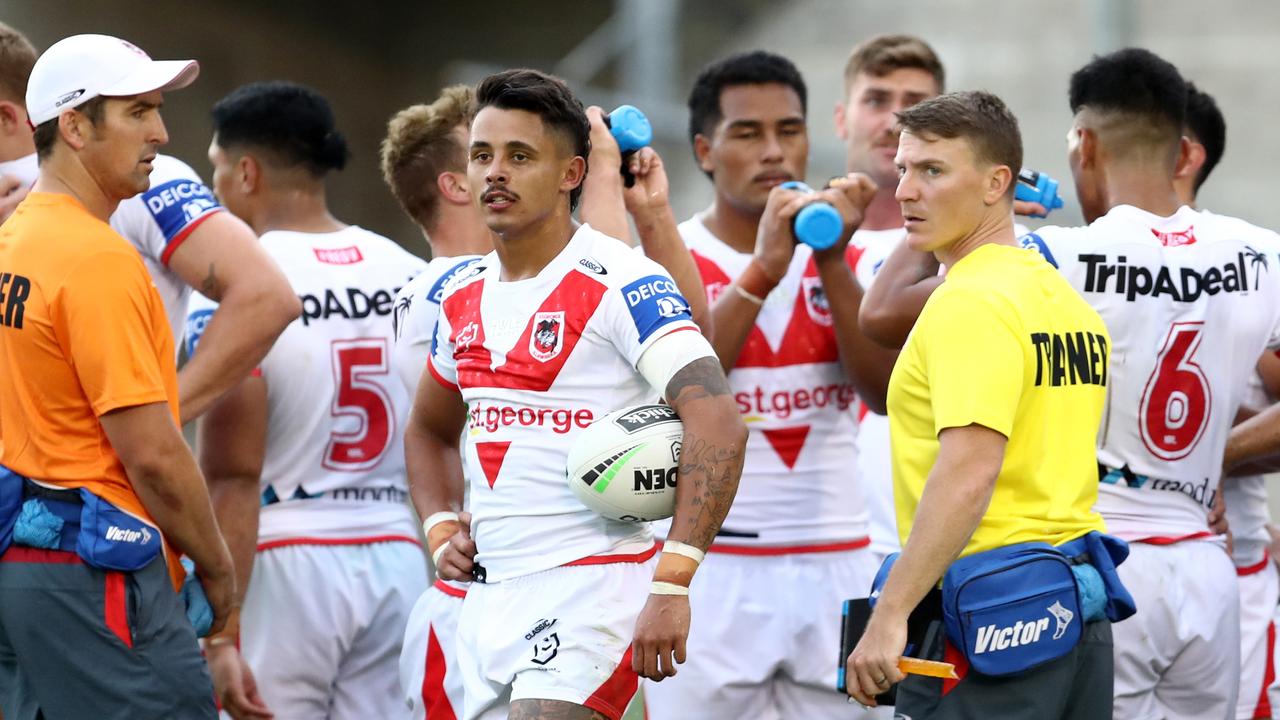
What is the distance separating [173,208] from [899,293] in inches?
91.0

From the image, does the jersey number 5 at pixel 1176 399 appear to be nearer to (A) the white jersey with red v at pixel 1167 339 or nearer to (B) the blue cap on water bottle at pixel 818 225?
(A) the white jersey with red v at pixel 1167 339

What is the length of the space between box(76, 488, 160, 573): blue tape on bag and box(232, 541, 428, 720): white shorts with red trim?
1313 millimetres

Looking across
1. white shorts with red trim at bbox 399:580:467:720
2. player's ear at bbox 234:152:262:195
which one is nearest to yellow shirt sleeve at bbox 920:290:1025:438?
white shorts with red trim at bbox 399:580:467:720

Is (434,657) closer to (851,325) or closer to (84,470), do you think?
(84,470)

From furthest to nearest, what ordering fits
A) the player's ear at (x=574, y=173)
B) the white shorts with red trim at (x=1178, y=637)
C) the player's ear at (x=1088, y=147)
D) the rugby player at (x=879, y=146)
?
the rugby player at (x=879, y=146) < the player's ear at (x=1088, y=147) < the white shorts with red trim at (x=1178, y=637) < the player's ear at (x=574, y=173)

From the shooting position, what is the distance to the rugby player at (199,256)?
15.9 feet

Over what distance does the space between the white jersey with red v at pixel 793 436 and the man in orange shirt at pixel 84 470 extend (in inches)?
78.0

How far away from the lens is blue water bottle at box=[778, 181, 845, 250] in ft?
16.2

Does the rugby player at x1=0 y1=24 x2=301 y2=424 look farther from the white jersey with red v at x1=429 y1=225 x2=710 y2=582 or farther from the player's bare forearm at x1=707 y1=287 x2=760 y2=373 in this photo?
the player's bare forearm at x1=707 y1=287 x2=760 y2=373

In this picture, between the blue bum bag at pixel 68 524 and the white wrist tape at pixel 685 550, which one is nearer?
the white wrist tape at pixel 685 550

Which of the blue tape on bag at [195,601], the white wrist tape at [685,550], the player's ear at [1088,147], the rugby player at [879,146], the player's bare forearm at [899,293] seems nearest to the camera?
the white wrist tape at [685,550]

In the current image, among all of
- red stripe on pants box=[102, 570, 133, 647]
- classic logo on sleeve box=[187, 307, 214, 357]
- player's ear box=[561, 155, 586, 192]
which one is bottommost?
red stripe on pants box=[102, 570, 133, 647]

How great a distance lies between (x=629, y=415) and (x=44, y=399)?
1.60 metres

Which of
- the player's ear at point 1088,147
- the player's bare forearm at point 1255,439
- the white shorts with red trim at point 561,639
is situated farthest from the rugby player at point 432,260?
the player's bare forearm at point 1255,439
